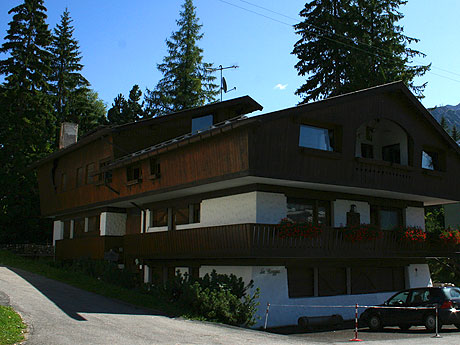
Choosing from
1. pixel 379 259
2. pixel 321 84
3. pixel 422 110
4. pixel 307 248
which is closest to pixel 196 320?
pixel 307 248

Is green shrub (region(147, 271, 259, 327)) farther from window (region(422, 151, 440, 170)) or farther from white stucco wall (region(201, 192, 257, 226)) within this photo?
window (region(422, 151, 440, 170))

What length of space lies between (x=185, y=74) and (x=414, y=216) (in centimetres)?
2852

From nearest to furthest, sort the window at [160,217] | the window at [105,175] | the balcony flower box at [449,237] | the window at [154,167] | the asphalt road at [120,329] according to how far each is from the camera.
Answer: the asphalt road at [120,329] < the window at [154,167] < the balcony flower box at [449,237] < the window at [160,217] < the window at [105,175]

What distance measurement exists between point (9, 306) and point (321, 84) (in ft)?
105

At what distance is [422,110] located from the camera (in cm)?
2483

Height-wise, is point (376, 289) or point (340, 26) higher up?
point (340, 26)

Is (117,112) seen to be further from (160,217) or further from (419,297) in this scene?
(419,297)

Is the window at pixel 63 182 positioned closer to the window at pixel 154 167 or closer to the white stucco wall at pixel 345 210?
the window at pixel 154 167

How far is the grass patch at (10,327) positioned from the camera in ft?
40.2

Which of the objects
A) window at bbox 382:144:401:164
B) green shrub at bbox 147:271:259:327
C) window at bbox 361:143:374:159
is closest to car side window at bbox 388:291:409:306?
green shrub at bbox 147:271:259:327

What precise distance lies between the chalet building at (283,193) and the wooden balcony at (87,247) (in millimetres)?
110

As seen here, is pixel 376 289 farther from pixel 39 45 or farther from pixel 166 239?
pixel 39 45

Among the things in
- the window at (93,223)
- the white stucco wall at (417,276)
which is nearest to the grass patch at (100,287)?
the window at (93,223)

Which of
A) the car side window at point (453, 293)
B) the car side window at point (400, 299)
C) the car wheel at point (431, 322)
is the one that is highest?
the car side window at point (453, 293)
